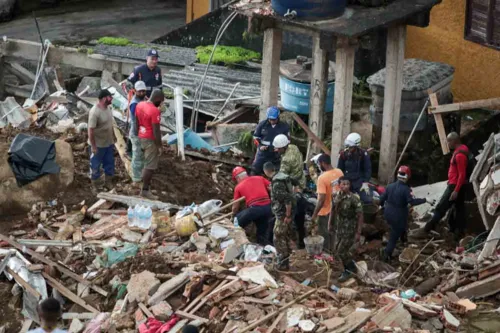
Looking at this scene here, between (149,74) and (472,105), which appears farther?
(149,74)

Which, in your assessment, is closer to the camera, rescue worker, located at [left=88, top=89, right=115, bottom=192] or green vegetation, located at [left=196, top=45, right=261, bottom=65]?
rescue worker, located at [left=88, top=89, right=115, bottom=192]

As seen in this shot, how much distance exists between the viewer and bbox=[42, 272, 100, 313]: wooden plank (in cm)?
1155

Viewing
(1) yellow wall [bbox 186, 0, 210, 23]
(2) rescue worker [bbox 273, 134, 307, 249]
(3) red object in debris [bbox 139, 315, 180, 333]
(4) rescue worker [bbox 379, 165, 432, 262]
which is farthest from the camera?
(1) yellow wall [bbox 186, 0, 210, 23]

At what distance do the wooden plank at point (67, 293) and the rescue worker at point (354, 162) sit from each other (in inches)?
167

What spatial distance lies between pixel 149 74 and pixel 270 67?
6.52 ft

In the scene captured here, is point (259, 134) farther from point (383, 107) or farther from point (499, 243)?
point (499, 243)

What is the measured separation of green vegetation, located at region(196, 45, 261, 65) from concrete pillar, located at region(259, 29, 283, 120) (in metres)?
4.29

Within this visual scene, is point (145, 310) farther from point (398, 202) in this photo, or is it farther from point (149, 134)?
point (398, 202)

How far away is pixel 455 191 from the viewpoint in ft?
46.6

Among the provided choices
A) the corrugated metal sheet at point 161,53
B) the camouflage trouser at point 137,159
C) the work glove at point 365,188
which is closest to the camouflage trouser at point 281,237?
the work glove at point 365,188

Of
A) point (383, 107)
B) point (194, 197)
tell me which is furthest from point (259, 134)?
point (383, 107)

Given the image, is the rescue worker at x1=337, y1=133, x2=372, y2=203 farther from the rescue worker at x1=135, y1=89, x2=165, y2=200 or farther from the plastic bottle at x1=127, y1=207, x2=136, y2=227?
the plastic bottle at x1=127, y1=207, x2=136, y2=227

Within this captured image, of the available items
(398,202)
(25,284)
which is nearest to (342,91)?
(398,202)

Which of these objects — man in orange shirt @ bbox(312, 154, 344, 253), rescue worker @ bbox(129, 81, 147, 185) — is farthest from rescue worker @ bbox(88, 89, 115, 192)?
man in orange shirt @ bbox(312, 154, 344, 253)
